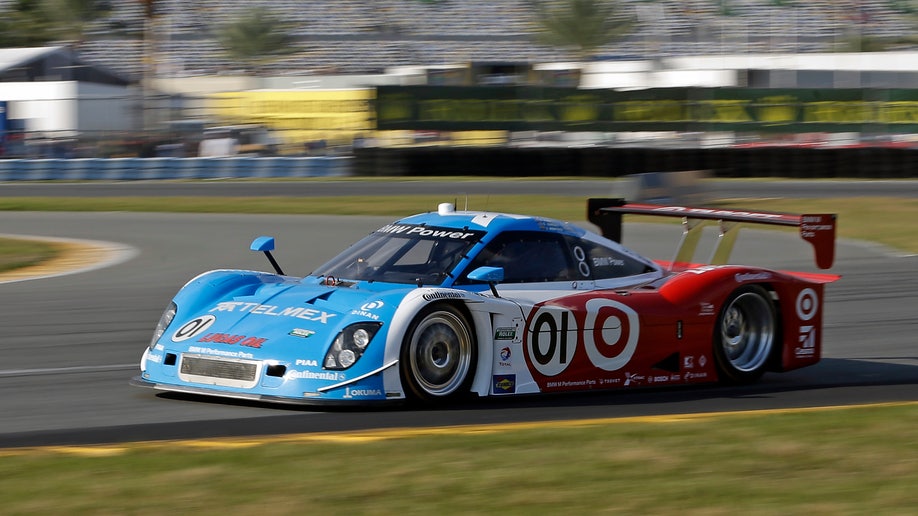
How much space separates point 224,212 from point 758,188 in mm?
11291

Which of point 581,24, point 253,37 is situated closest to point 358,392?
point 253,37

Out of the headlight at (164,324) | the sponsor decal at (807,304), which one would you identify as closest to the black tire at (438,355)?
the headlight at (164,324)

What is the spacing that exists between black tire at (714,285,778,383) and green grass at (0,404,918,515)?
1.89m

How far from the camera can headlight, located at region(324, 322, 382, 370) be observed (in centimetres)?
645

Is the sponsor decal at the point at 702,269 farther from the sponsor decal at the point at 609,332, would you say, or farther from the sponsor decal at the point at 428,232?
the sponsor decal at the point at 428,232

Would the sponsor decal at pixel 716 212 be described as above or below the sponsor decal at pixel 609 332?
above

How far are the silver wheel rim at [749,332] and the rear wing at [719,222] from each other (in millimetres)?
507

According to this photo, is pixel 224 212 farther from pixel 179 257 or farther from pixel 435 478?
pixel 435 478

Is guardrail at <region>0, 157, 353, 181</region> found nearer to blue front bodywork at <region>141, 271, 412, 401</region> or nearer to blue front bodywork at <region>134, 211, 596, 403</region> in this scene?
blue front bodywork at <region>134, 211, 596, 403</region>

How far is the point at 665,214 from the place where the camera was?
341 inches

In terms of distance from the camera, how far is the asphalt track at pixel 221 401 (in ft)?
20.8

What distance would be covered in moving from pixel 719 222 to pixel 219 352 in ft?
12.6

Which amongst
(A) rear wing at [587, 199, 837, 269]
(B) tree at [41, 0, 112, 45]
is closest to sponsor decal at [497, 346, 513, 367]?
(A) rear wing at [587, 199, 837, 269]

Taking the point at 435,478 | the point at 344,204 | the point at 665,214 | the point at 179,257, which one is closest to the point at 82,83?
the point at 344,204
